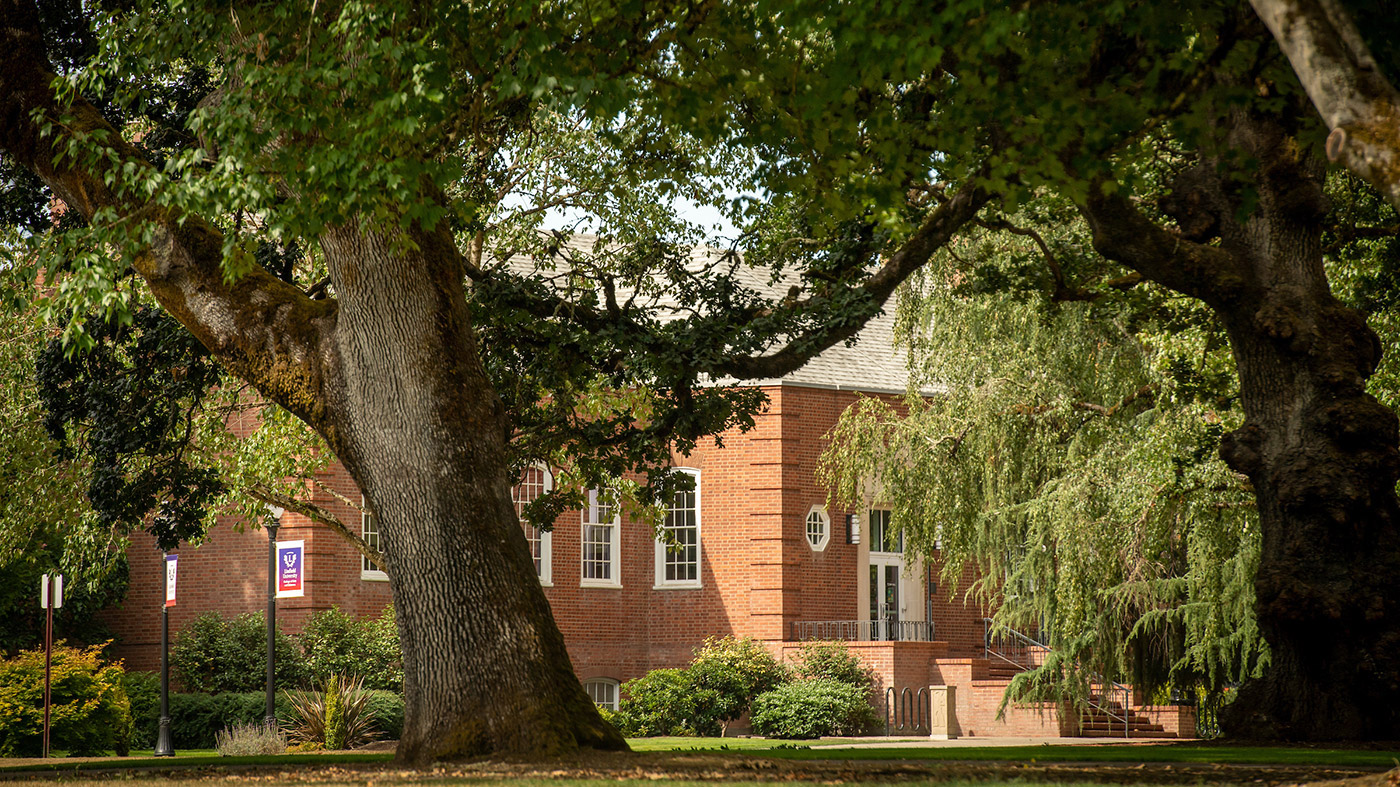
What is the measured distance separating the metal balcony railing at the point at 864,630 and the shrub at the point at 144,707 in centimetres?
1234

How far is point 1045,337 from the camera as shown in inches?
745

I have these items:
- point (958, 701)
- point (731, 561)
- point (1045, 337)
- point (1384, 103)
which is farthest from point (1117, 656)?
A: point (1384, 103)

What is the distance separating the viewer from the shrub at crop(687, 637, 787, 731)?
1033 inches

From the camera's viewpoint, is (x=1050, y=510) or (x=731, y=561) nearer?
(x=1050, y=510)

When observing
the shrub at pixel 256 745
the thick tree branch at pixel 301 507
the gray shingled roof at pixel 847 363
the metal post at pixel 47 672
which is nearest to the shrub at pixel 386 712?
the shrub at pixel 256 745

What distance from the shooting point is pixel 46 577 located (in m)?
19.8

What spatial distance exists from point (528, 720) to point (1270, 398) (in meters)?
6.64

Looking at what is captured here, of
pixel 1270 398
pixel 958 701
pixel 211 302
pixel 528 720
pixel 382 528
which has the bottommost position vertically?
pixel 958 701

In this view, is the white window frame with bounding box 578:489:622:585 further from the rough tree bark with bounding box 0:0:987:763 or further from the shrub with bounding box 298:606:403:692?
the rough tree bark with bounding box 0:0:987:763

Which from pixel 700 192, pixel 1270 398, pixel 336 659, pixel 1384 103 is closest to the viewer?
pixel 1384 103

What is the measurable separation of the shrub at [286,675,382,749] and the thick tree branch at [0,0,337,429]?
11.4 m

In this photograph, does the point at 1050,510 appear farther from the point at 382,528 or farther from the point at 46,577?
the point at 46,577

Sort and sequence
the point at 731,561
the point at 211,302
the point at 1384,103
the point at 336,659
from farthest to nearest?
the point at 731,561 → the point at 336,659 → the point at 211,302 → the point at 1384,103

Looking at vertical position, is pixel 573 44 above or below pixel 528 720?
above
